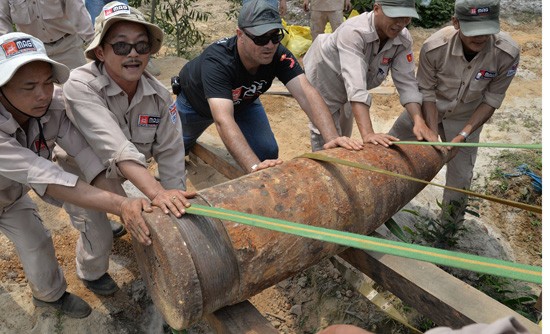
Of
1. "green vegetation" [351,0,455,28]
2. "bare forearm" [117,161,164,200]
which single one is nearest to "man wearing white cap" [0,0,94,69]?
"bare forearm" [117,161,164,200]

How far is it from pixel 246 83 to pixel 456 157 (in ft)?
6.17

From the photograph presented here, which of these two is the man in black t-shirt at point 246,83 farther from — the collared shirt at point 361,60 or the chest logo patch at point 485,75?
the chest logo patch at point 485,75

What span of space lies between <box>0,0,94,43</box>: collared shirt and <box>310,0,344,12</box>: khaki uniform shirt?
144 inches

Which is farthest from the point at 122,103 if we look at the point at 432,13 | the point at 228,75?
the point at 432,13

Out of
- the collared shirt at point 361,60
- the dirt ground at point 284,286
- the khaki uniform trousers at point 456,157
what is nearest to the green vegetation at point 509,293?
the dirt ground at point 284,286

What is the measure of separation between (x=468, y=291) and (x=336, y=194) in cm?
77

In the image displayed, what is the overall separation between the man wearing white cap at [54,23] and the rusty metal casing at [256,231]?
2.79 m

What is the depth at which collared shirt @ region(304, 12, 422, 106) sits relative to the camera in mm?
3271

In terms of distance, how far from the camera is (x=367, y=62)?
3.54 metres

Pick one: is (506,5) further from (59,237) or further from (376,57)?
(59,237)

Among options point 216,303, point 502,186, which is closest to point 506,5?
point 502,186

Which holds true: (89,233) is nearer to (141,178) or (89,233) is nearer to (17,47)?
(141,178)

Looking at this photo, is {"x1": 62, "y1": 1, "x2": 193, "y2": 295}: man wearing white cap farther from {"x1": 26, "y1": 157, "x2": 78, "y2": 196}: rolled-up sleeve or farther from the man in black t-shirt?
the man in black t-shirt

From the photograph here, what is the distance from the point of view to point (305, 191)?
2332 millimetres
